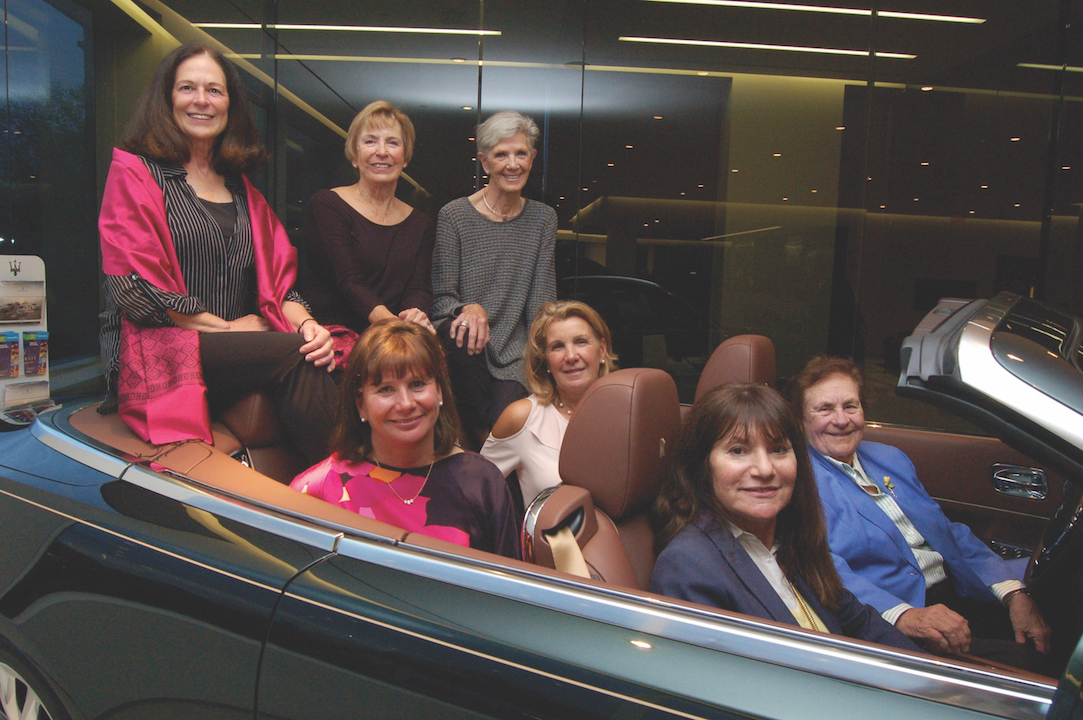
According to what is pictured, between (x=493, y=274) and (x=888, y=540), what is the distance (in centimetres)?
173

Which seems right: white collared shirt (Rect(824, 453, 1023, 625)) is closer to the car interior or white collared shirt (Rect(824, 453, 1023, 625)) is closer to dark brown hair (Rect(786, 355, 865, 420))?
dark brown hair (Rect(786, 355, 865, 420))

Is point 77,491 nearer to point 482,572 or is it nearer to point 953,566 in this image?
point 482,572

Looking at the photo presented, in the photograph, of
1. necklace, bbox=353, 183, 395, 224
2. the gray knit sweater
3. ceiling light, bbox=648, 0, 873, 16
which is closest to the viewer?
necklace, bbox=353, 183, 395, 224

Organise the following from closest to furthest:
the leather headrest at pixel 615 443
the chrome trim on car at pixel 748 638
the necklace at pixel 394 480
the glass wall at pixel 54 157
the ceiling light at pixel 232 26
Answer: the chrome trim on car at pixel 748 638 → the leather headrest at pixel 615 443 → the necklace at pixel 394 480 → the glass wall at pixel 54 157 → the ceiling light at pixel 232 26

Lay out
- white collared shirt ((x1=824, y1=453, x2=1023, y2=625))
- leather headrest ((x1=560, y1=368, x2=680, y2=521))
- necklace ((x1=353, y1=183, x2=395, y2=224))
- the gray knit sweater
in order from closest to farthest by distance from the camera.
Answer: leather headrest ((x1=560, y1=368, x2=680, y2=521)) < white collared shirt ((x1=824, y1=453, x2=1023, y2=625)) < necklace ((x1=353, y1=183, x2=395, y2=224)) < the gray knit sweater

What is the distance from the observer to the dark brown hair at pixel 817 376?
7.07 ft

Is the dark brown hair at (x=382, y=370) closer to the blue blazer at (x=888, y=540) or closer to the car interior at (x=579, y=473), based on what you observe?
the car interior at (x=579, y=473)

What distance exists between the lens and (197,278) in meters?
2.14

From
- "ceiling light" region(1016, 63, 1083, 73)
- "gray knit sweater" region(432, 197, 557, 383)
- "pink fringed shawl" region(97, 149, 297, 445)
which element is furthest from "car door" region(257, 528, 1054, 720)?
"ceiling light" region(1016, 63, 1083, 73)

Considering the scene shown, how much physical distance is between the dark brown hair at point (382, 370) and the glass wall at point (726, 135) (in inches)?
141

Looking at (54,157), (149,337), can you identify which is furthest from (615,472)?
(54,157)

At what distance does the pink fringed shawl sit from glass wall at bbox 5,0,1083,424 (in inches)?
124

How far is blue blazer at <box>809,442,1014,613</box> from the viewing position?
186 cm

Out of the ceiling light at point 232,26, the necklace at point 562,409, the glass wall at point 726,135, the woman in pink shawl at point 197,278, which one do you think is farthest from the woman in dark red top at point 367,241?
the ceiling light at point 232,26
